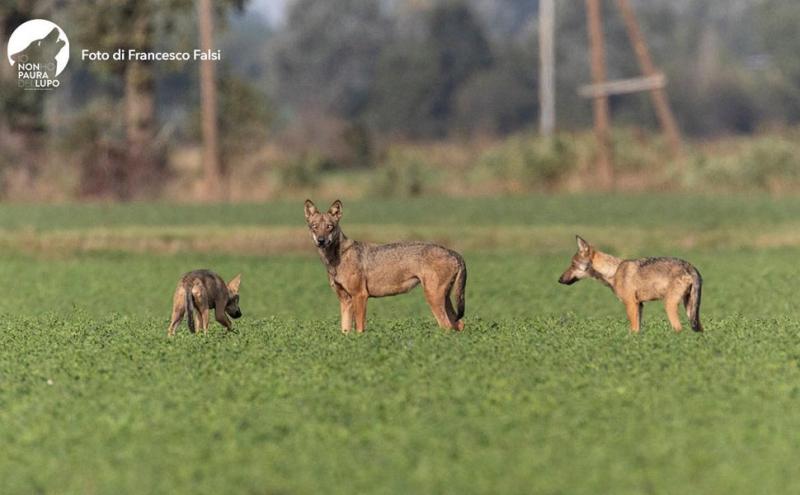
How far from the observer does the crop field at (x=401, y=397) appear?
919cm

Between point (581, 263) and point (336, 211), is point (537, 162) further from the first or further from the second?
point (336, 211)

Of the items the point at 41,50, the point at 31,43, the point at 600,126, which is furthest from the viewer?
the point at 41,50

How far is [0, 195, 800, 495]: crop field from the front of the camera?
9.19m

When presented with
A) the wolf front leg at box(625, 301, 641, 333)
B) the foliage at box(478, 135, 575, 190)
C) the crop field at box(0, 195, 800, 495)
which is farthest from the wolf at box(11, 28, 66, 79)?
the wolf front leg at box(625, 301, 641, 333)

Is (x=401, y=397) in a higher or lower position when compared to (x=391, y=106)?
lower

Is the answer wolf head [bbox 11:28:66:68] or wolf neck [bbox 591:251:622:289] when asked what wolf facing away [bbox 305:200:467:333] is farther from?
wolf head [bbox 11:28:66:68]

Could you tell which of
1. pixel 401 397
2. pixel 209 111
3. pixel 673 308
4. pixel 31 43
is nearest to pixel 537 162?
pixel 209 111

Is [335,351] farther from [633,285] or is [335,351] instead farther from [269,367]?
[633,285]

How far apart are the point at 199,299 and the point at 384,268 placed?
169 cm

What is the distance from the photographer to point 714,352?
1339 centimetres

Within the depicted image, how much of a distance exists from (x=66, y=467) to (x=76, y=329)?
6.07 m

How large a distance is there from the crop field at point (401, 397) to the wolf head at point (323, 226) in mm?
888

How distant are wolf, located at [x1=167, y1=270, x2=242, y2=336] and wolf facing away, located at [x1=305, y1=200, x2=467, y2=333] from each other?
1061 mm

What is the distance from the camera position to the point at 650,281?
548 inches
